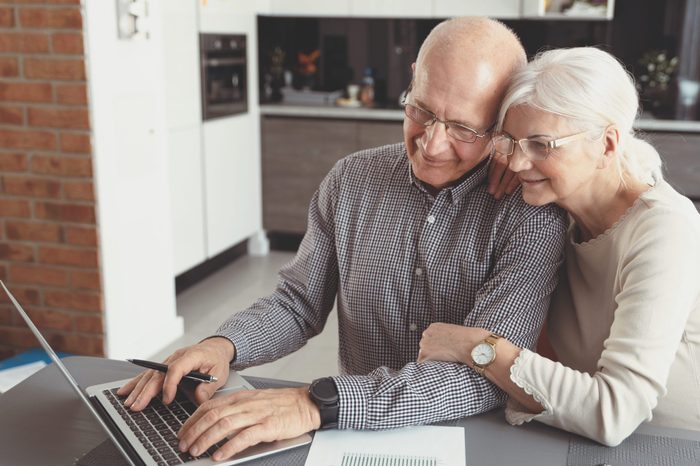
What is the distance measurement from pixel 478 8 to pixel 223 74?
4.95 ft

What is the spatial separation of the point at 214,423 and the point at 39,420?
0.32 metres

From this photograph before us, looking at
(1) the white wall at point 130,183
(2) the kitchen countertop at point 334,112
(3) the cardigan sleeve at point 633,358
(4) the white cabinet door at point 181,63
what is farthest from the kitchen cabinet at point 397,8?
(3) the cardigan sleeve at point 633,358

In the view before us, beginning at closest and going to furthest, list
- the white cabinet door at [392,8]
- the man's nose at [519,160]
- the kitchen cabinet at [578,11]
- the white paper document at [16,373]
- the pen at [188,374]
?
1. the pen at [188,374]
2. the man's nose at [519,160]
3. the white paper document at [16,373]
4. the kitchen cabinet at [578,11]
5. the white cabinet door at [392,8]

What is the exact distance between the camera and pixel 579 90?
4.57 ft

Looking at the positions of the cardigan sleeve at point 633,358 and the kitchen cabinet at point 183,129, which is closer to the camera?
the cardigan sleeve at point 633,358

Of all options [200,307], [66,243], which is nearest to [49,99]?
[66,243]

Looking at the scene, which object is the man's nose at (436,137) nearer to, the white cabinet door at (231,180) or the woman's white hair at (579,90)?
the woman's white hair at (579,90)

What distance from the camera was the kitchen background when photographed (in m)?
2.87

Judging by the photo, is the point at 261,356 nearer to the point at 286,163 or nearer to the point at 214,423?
the point at 214,423

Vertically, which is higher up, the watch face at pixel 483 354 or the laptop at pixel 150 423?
the watch face at pixel 483 354

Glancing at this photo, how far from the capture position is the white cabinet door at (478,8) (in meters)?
4.53

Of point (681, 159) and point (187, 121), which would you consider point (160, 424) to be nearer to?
point (187, 121)

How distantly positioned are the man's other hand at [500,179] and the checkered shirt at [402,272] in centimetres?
2

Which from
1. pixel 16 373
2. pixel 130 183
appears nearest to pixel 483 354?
pixel 16 373
